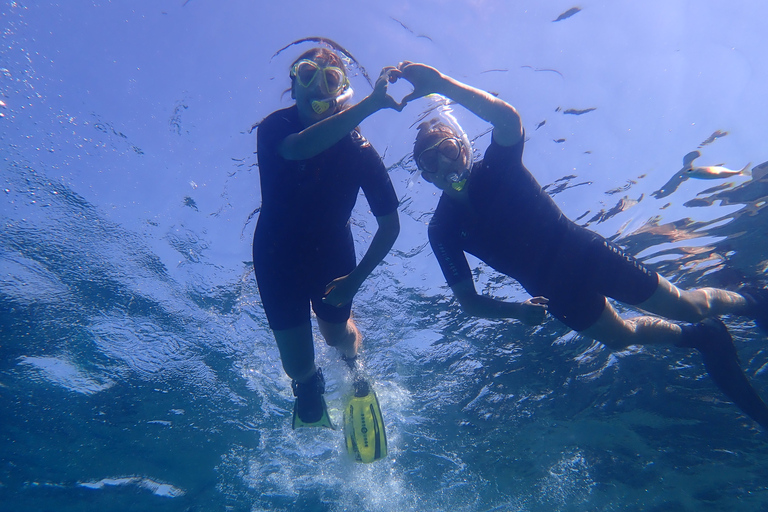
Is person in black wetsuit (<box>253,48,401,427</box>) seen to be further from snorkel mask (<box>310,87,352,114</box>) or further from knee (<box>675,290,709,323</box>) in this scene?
knee (<box>675,290,709,323</box>)

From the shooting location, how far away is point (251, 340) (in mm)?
11070

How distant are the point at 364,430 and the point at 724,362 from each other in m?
5.21

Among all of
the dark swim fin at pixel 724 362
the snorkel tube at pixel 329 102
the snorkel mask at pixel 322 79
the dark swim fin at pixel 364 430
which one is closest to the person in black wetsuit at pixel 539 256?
the dark swim fin at pixel 724 362

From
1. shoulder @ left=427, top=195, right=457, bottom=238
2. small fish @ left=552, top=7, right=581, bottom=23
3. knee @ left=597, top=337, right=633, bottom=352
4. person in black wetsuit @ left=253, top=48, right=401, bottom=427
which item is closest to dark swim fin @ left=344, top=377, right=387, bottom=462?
person in black wetsuit @ left=253, top=48, right=401, bottom=427

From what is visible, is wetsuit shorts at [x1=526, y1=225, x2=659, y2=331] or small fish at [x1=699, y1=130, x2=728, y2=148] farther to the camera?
small fish at [x1=699, y1=130, x2=728, y2=148]

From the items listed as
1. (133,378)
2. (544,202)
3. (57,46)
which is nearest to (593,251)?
(544,202)

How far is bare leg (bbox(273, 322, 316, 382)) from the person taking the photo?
13.9ft

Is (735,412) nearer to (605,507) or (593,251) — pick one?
(593,251)

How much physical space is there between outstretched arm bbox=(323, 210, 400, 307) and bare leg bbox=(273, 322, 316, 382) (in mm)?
930

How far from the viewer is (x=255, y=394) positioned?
13.5 meters

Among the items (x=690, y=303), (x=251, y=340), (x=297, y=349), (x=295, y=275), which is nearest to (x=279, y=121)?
(x=295, y=275)

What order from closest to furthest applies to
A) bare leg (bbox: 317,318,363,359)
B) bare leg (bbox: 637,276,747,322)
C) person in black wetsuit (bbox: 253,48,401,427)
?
person in black wetsuit (bbox: 253,48,401,427) < bare leg (bbox: 637,276,747,322) < bare leg (bbox: 317,318,363,359)

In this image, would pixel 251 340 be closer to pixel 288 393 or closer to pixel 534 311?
pixel 288 393

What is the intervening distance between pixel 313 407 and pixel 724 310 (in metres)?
5.64
